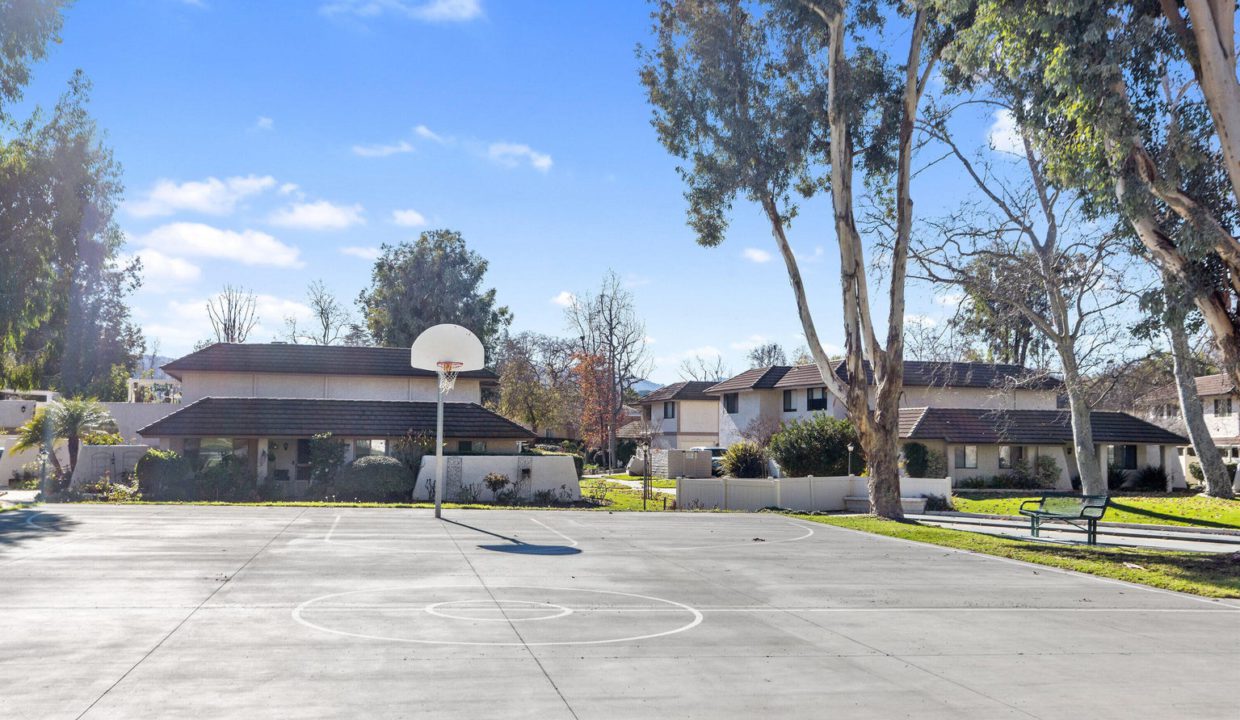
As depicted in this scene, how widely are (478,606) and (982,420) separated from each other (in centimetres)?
4758

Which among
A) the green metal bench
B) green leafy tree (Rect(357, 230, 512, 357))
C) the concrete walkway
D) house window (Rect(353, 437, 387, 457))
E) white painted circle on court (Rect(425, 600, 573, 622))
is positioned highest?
green leafy tree (Rect(357, 230, 512, 357))

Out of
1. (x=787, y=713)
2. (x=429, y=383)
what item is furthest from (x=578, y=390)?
(x=787, y=713)

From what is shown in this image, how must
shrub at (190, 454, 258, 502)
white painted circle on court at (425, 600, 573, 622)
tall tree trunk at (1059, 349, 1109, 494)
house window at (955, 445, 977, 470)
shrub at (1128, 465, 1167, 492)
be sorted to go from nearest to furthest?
white painted circle on court at (425, 600, 573, 622)
shrub at (190, 454, 258, 502)
tall tree trunk at (1059, 349, 1109, 494)
house window at (955, 445, 977, 470)
shrub at (1128, 465, 1167, 492)

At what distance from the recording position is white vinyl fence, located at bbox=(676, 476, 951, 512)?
121ft

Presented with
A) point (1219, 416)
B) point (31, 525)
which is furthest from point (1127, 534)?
point (1219, 416)

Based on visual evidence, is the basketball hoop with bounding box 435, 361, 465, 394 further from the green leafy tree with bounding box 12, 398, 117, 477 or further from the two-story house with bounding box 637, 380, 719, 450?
the two-story house with bounding box 637, 380, 719, 450

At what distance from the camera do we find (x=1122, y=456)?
184 feet

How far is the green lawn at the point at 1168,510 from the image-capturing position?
33.0 m

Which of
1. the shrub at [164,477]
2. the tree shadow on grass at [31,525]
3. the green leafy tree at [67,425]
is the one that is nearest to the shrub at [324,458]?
the shrub at [164,477]

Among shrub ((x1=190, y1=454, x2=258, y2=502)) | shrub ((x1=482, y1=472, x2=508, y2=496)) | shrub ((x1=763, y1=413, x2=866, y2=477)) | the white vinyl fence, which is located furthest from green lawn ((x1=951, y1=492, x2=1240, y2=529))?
shrub ((x1=190, y1=454, x2=258, y2=502))

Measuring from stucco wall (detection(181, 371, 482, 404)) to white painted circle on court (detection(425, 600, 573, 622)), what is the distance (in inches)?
1421

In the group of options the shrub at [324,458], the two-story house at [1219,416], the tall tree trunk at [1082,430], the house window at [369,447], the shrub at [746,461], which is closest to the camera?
the tall tree trunk at [1082,430]

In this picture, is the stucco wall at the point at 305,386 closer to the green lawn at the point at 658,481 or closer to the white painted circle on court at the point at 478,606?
the green lawn at the point at 658,481

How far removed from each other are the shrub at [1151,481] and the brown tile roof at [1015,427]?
1599 mm
